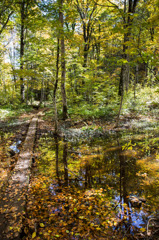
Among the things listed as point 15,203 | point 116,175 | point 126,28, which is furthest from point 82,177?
point 126,28

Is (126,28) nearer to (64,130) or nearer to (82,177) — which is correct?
(82,177)

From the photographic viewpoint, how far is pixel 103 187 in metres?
3.71

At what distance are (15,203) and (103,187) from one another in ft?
6.94

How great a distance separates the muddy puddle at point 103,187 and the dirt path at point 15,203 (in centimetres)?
51

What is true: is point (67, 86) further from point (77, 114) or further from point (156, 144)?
point (156, 144)

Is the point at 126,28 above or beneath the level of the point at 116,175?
above

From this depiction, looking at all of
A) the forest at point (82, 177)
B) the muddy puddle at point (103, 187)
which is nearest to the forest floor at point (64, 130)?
the forest at point (82, 177)

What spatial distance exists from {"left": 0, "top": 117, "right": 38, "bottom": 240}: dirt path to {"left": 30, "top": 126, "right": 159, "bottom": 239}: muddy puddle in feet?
1.69

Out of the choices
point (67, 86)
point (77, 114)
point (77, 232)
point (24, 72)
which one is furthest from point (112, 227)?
point (67, 86)

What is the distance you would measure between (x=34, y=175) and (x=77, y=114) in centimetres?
820

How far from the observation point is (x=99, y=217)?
283cm

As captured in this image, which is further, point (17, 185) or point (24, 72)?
point (24, 72)

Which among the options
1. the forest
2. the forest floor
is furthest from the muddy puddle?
the forest floor

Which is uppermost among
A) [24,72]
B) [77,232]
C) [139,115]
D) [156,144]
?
[24,72]
